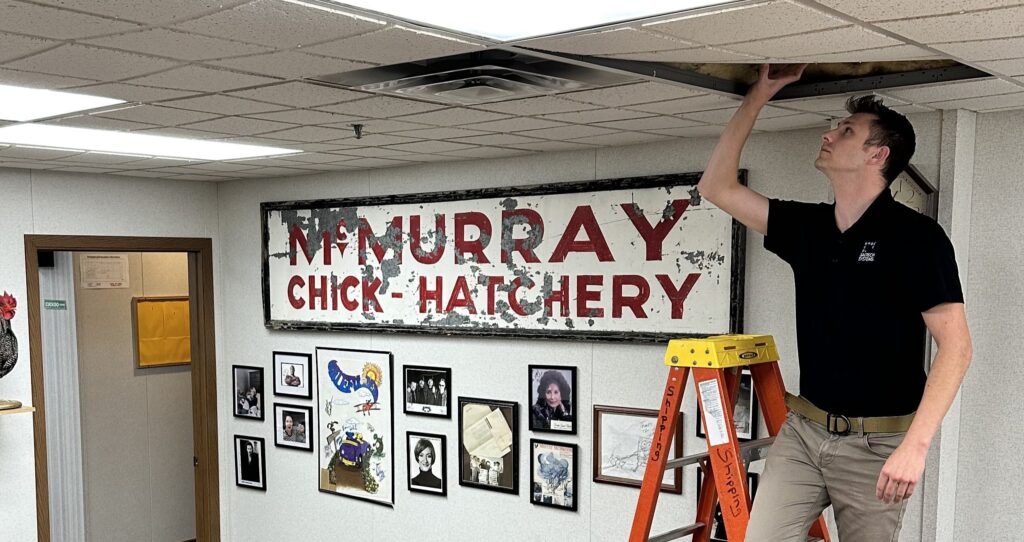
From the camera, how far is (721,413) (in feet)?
9.57

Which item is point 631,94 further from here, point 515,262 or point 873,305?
point 515,262

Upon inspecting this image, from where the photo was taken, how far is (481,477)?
4695mm

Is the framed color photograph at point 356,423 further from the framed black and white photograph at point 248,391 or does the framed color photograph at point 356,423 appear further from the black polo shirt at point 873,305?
the black polo shirt at point 873,305

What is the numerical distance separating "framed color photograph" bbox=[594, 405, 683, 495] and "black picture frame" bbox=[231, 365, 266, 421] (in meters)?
2.35

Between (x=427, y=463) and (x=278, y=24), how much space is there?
10.7ft

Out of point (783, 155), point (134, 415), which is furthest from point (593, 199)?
point (134, 415)

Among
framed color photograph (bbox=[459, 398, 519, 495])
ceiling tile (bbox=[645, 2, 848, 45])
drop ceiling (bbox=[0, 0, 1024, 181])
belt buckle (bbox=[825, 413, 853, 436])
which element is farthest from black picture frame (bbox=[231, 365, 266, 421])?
ceiling tile (bbox=[645, 2, 848, 45])

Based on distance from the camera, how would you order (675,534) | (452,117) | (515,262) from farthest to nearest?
(515,262)
(452,117)
(675,534)

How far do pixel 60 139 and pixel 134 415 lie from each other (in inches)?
125

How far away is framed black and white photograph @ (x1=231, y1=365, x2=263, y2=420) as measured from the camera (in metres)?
5.66

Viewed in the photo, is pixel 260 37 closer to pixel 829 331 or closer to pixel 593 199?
pixel 829 331

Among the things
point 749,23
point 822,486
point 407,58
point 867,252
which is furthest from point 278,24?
point 822,486

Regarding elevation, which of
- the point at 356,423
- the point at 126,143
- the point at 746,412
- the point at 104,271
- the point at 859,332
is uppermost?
the point at 126,143

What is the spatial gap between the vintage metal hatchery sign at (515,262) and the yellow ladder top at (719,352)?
74 cm
